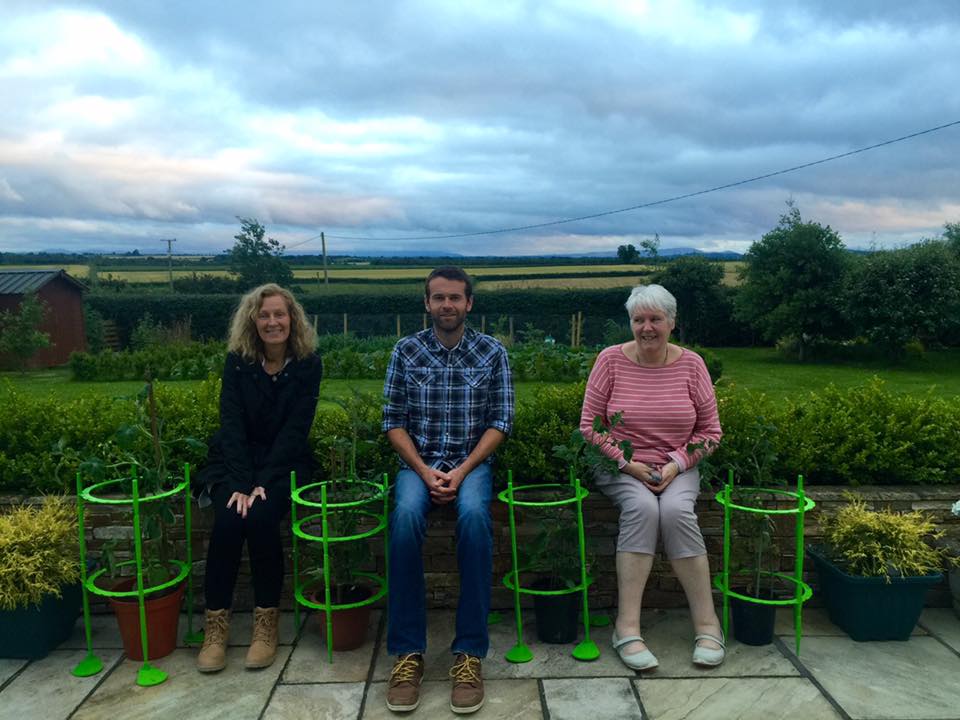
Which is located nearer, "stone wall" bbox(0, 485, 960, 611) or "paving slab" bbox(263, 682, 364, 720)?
"paving slab" bbox(263, 682, 364, 720)

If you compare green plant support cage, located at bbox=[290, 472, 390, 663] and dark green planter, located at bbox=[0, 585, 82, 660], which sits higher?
green plant support cage, located at bbox=[290, 472, 390, 663]

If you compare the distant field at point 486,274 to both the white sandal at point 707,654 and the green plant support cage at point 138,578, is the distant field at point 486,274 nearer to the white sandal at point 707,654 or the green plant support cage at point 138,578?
the green plant support cage at point 138,578

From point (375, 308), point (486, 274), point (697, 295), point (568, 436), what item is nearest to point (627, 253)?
point (486, 274)

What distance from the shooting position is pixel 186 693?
9.50ft

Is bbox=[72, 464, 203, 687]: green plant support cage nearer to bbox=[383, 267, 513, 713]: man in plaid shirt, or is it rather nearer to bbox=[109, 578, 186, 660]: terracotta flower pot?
bbox=[109, 578, 186, 660]: terracotta flower pot

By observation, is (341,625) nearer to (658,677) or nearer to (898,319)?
(658,677)

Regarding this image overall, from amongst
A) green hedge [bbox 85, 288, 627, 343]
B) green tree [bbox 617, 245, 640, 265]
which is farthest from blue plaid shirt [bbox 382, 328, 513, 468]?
green tree [bbox 617, 245, 640, 265]

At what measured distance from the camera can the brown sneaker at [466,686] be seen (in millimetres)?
2730

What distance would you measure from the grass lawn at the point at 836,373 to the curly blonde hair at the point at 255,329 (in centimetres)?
1060

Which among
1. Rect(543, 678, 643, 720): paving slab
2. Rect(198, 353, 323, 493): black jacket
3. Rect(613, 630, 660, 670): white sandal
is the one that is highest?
Rect(198, 353, 323, 493): black jacket

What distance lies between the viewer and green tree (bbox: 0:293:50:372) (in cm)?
1730

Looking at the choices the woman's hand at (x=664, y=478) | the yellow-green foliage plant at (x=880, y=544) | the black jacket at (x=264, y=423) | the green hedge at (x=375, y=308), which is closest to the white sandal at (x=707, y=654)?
the woman's hand at (x=664, y=478)

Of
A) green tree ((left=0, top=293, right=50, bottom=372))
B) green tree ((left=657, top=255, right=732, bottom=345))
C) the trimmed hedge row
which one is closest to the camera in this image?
the trimmed hedge row

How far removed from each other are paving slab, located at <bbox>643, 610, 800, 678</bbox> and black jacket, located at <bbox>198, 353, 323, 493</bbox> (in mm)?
1759
